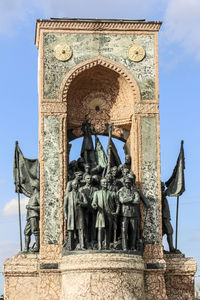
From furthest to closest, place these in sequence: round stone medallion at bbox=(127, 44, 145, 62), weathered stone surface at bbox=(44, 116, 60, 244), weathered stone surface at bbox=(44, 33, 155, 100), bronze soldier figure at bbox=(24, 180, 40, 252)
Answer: round stone medallion at bbox=(127, 44, 145, 62), weathered stone surface at bbox=(44, 33, 155, 100), bronze soldier figure at bbox=(24, 180, 40, 252), weathered stone surface at bbox=(44, 116, 60, 244)

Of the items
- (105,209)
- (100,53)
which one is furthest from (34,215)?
(100,53)

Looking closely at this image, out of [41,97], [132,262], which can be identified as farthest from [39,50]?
[132,262]

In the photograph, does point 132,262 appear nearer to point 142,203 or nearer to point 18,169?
point 142,203

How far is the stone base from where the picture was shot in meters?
22.7

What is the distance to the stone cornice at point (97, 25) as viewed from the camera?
2542 cm

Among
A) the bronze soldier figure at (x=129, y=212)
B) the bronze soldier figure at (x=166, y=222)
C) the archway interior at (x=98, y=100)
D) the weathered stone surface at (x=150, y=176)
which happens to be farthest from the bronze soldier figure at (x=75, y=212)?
the archway interior at (x=98, y=100)

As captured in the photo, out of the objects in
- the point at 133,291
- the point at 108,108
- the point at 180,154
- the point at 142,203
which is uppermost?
the point at 108,108

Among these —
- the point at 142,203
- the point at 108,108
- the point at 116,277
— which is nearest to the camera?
the point at 116,277

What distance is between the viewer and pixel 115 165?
26062 mm

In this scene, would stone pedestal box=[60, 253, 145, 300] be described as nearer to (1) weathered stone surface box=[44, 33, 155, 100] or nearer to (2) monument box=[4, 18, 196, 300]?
(2) monument box=[4, 18, 196, 300]

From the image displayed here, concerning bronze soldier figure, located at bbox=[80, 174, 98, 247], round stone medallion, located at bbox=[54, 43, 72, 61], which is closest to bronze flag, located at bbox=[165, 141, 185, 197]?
bronze soldier figure, located at bbox=[80, 174, 98, 247]

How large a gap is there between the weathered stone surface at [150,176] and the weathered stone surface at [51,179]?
2.81 m

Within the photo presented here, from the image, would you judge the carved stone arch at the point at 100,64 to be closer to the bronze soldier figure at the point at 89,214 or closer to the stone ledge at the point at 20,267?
the bronze soldier figure at the point at 89,214

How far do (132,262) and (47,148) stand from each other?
4.63 meters
